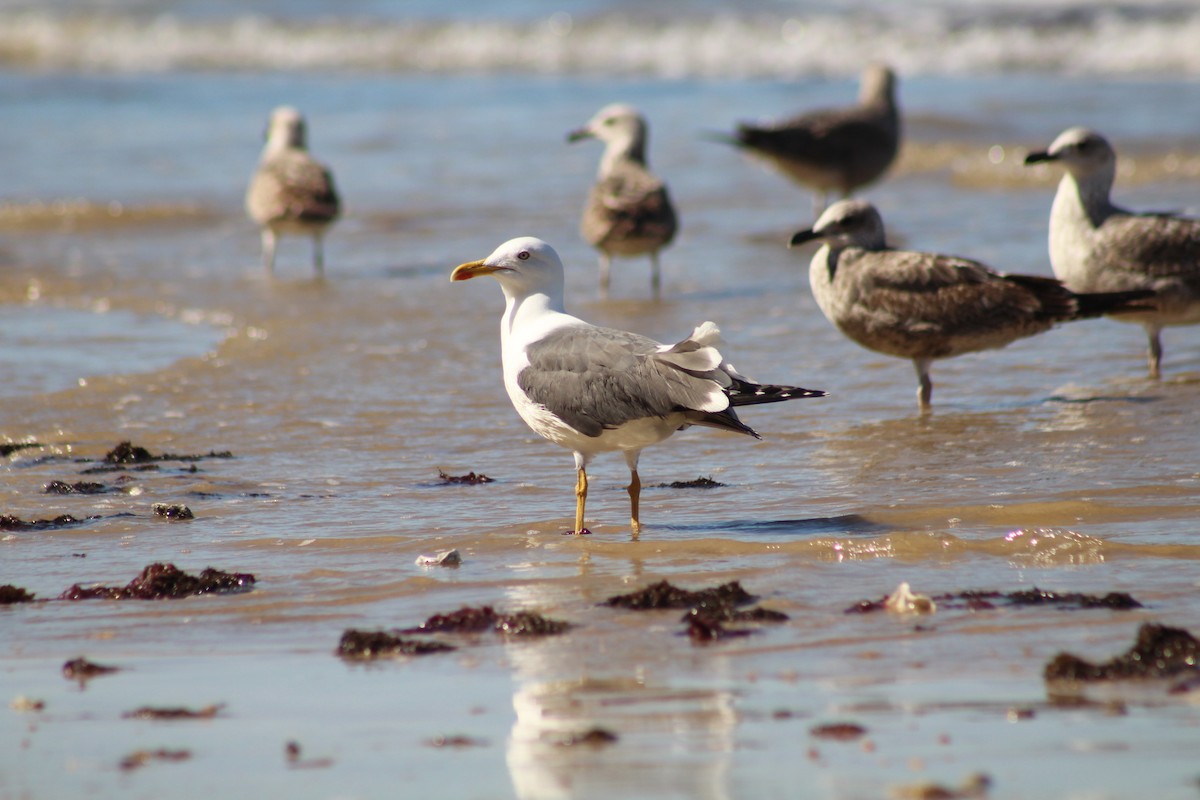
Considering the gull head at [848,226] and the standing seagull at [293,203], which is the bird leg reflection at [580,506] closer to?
the gull head at [848,226]

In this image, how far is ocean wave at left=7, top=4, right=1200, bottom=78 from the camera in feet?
79.3

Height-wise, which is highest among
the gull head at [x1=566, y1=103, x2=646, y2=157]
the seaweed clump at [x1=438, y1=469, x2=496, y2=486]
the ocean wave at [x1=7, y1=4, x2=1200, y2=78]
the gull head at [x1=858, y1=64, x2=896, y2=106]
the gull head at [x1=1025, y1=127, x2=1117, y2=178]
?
the ocean wave at [x1=7, y1=4, x2=1200, y2=78]

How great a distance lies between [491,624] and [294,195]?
27.6 feet

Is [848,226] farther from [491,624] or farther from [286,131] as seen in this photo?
[286,131]

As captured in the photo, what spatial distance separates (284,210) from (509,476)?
6.37m

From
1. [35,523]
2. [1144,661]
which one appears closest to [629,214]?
[35,523]

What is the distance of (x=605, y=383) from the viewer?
207 inches

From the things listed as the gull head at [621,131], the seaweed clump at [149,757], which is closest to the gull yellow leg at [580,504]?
the seaweed clump at [149,757]

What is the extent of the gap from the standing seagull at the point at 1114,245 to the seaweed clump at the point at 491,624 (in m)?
4.41

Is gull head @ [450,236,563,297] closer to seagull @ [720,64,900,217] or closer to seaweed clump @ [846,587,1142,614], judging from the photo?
seaweed clump @ [846,587,1142,614]

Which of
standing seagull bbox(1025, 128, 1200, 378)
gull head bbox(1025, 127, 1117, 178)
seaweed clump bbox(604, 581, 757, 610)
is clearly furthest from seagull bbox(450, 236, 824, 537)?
gull head bbox(1025, 127, 1117, 178)

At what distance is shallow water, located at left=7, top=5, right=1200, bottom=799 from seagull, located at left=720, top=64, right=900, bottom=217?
79 cm

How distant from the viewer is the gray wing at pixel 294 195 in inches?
476

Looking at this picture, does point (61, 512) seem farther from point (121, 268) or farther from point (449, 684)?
point (121, 268)
